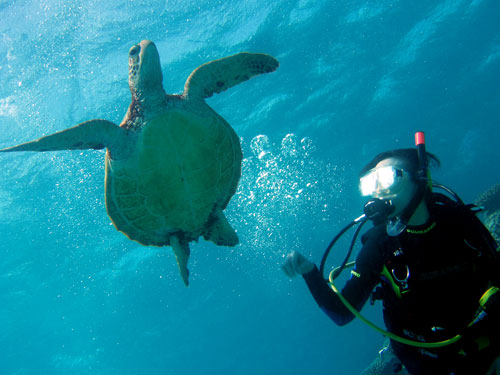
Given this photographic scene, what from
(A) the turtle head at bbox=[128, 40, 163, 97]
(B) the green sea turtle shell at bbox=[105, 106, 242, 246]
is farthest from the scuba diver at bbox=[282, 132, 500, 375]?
(A) the turtle head at bbox=[128, 40, 163, 97]

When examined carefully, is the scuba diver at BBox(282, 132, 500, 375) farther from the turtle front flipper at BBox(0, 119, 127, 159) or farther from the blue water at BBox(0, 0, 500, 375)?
the blue water at BBox(0, 0, 500, 375)

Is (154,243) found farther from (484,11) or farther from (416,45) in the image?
(484,11)

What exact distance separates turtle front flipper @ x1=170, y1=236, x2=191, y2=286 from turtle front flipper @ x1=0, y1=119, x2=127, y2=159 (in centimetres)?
141

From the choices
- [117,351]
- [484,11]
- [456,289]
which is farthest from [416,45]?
[117,351]

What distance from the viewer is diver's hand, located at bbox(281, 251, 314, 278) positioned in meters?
2.32

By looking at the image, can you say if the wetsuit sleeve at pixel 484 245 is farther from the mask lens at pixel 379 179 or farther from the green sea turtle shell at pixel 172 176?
the green sea turtle shell at pixel 172 176

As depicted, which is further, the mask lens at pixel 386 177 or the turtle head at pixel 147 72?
the turtle head at pixel 147 72

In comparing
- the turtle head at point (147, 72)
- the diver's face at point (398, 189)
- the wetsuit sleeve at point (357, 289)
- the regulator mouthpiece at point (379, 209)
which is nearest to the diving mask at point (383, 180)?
the diver's face at point (398, 189)

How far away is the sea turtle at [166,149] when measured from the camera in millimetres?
2998

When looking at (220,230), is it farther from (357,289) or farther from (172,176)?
(357,289)

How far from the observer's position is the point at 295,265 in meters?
2.33

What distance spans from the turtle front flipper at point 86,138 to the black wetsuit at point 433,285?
7.49ft

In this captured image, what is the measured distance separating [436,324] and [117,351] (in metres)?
38.2

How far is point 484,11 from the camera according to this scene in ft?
40.8
